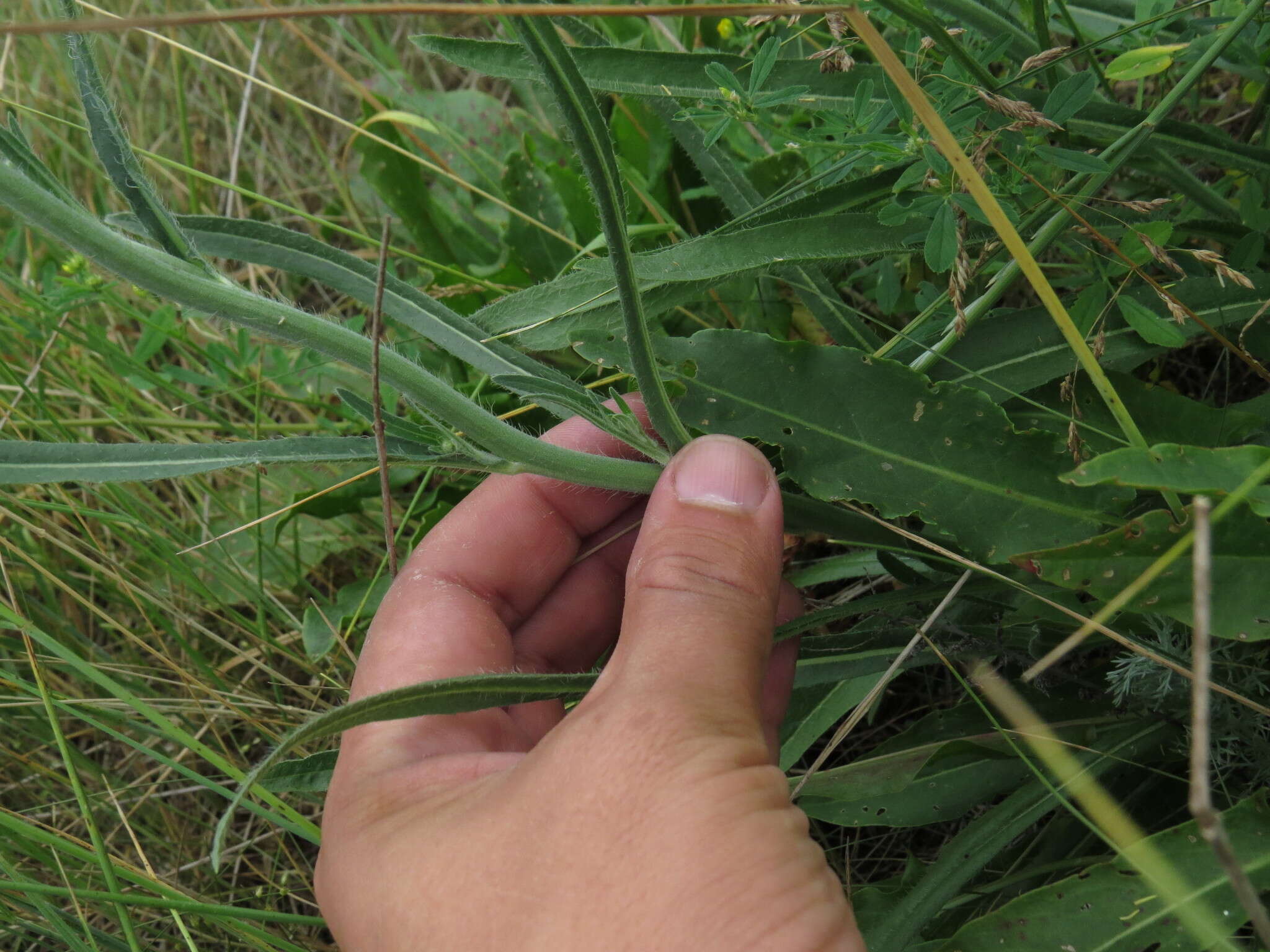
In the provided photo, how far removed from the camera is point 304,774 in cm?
143

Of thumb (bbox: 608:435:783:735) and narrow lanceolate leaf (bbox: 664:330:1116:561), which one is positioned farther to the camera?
narrow lanceolate leaf (bbox: 664:330:1116:561)

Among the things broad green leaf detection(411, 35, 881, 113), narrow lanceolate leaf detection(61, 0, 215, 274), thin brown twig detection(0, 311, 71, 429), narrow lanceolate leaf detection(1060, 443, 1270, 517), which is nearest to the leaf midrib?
narrow lanceolate leaf detection(1060, 443, 1270, 517)

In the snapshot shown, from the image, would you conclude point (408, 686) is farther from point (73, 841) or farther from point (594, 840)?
point (73, 841)

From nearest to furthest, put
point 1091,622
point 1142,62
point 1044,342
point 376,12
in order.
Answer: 1. point 376,12
2. point 1091,622
3. point 1142,62
4. point 1044,342

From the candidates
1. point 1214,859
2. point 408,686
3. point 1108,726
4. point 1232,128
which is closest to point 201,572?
point 408,686

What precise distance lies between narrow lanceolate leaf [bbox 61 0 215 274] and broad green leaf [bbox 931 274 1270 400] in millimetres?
1107

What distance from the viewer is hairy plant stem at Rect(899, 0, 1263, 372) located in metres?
1.30

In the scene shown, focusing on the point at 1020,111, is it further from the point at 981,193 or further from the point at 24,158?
the point at 24,158

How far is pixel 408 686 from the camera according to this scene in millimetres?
1156

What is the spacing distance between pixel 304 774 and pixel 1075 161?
1.35 m

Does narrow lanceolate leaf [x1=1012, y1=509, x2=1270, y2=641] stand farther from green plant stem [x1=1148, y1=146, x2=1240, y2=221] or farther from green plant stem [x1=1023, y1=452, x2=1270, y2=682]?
green plant stem [x1=1148, y1=146, x2=1240, y2=221]

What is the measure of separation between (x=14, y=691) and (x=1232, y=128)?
2777 millimetres

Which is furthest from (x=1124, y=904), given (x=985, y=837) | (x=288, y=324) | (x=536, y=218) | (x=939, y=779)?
(x=536, y=218)

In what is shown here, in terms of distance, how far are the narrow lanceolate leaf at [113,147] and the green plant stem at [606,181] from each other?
1.76ft
